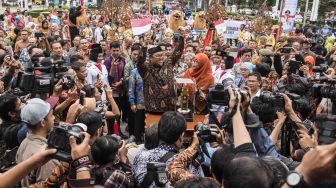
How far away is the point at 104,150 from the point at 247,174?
4.01ft

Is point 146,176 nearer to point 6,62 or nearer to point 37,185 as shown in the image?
point 37,185

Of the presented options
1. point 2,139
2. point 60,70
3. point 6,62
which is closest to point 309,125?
point 60,70

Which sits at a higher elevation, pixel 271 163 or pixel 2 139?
pixel 271 163

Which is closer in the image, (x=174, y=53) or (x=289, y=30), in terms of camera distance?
(x=174, y=53)

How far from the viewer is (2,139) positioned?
3.95 meters

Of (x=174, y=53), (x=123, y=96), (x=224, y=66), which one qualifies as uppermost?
(x=174, y=53)

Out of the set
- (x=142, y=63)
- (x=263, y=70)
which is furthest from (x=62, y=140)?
(x=263, y=70)

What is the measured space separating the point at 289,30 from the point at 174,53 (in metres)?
11.3

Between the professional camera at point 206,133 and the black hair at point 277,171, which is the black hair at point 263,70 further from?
the black hair at point 277,171

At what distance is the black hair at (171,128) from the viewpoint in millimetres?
3123

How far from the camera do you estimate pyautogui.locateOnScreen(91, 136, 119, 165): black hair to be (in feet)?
9.62

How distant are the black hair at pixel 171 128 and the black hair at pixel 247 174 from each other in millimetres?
1013

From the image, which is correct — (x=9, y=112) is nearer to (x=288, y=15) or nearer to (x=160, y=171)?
(x=160, y=171)

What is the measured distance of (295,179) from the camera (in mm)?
1798
